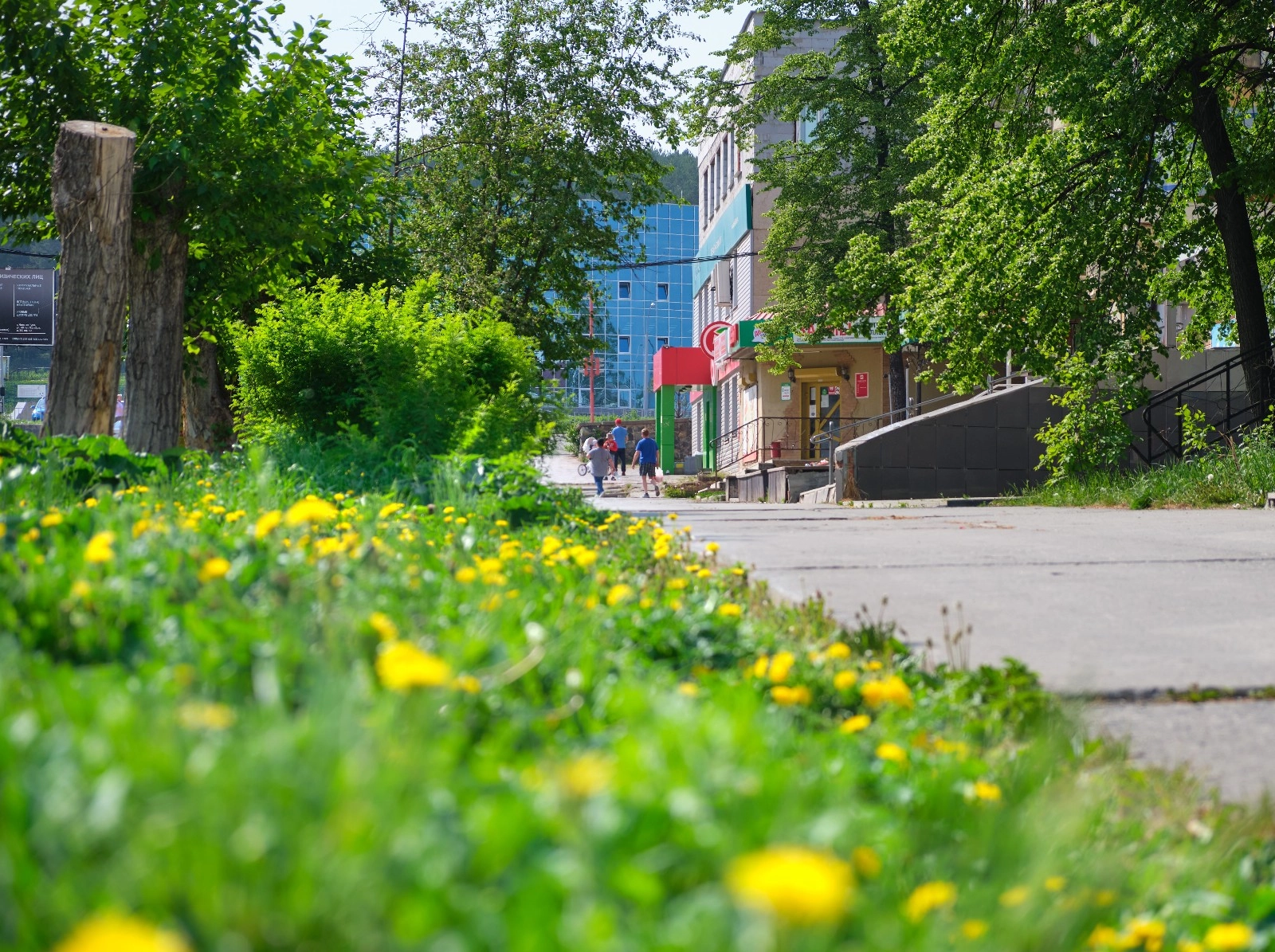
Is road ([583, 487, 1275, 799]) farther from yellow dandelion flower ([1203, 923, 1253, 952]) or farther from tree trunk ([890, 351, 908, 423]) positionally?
tree trunk ([890, 351, 908, 423])

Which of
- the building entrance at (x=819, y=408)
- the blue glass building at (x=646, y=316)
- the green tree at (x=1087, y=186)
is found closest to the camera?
the green tree at (x=1087, y=186)

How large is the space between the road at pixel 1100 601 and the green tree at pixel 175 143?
6.17m

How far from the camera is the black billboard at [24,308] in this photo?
23750mm

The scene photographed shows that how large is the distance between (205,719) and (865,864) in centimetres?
79

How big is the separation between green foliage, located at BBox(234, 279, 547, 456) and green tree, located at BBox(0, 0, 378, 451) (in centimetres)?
178

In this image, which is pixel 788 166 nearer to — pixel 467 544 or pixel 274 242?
pixel 274 242

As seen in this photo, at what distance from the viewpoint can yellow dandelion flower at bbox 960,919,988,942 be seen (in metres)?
1.38

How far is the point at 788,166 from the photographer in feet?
94.1

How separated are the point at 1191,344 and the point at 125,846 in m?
19.9

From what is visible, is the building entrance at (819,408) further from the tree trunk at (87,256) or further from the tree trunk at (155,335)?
the tree trunk at (87,256)

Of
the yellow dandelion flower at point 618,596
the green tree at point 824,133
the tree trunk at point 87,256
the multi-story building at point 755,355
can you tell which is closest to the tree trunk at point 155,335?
the tree trunk at point 87,256

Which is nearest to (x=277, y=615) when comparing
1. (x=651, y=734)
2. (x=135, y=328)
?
(x=651, y=734)

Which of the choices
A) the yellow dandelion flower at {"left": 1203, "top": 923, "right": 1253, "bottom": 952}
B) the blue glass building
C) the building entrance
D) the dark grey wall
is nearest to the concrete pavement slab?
the yellow dandelion flower at {"left": 1203, "top": 923, "right": 1253, "bottom": 952}

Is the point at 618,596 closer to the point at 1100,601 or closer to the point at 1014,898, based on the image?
the point at 1014,898
